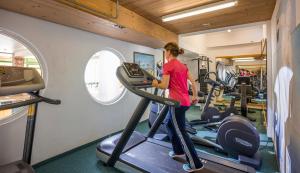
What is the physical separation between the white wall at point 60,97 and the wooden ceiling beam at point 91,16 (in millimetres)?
170

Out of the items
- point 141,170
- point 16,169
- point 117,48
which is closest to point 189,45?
point 117,48

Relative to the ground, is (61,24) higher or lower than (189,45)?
lower

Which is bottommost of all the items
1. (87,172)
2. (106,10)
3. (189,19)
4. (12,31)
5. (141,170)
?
(87,172)

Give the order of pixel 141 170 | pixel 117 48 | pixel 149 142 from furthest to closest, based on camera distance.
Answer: pixel 117 48 → pixel 149 142 → pixel 141 170

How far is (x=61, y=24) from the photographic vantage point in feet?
8.98

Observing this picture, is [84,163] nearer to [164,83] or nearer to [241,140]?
[164,83]

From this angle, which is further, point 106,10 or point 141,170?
point 106,10

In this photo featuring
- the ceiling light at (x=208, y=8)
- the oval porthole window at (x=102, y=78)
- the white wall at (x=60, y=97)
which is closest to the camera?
the white wall at (x=60, y=97)

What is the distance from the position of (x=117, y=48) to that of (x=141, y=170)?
106 inches

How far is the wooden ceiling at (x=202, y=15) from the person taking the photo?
2.79 m

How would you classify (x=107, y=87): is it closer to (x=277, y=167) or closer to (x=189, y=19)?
(x=189, y=19)

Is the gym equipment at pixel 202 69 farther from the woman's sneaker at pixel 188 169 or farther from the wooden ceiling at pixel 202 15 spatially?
the woman's sneaker at pixel 188 169

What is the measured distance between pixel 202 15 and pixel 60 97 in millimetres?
3066

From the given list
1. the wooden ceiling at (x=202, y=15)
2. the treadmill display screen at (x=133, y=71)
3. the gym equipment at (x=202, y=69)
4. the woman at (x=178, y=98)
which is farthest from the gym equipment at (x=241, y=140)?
the gym equipment at (x=202, y=69)
